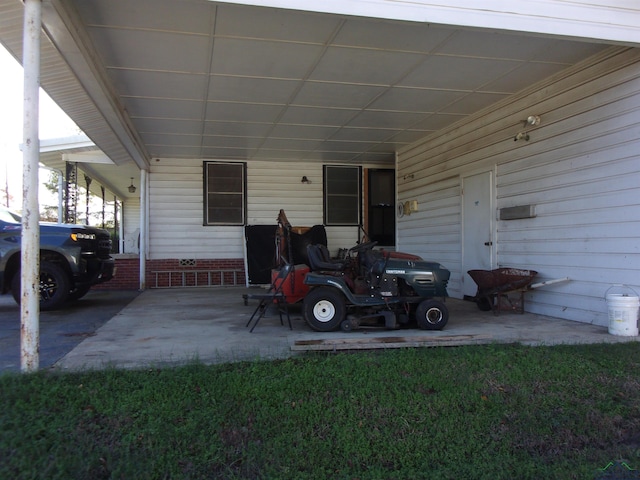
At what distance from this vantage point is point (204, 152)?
36.2 feet

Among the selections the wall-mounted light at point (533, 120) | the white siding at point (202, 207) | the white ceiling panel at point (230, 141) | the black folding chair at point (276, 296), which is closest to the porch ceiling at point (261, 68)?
the white ceiling panel at point (230, 141)

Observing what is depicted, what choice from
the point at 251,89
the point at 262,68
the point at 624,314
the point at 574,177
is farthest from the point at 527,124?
the point at 251,89

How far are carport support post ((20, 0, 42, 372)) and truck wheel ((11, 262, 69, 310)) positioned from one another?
3.74m

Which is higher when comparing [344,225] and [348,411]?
[344,225]

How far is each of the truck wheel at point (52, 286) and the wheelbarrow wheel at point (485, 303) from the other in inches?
265

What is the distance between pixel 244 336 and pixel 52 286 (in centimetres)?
393

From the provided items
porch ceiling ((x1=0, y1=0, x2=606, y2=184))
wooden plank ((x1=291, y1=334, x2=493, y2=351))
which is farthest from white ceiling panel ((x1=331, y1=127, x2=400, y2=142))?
wooden plank ((x1=291, y1=334, x2=493, y2=351))

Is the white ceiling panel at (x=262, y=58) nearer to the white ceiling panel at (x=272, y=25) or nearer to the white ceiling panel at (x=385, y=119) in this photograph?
the white ceiling panel at (x=272, y=25)

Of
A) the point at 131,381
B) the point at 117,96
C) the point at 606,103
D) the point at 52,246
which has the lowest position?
the point at 131,381

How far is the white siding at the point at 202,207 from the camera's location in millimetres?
11445

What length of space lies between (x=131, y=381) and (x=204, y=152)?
811 cm

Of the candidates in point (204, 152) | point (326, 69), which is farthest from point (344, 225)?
point (326, 69)

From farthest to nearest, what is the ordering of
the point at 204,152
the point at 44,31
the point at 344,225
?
the point at 344,225
the point at 204,152
the point at 44,31

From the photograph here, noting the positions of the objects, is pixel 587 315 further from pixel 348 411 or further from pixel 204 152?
pixel 204 152
